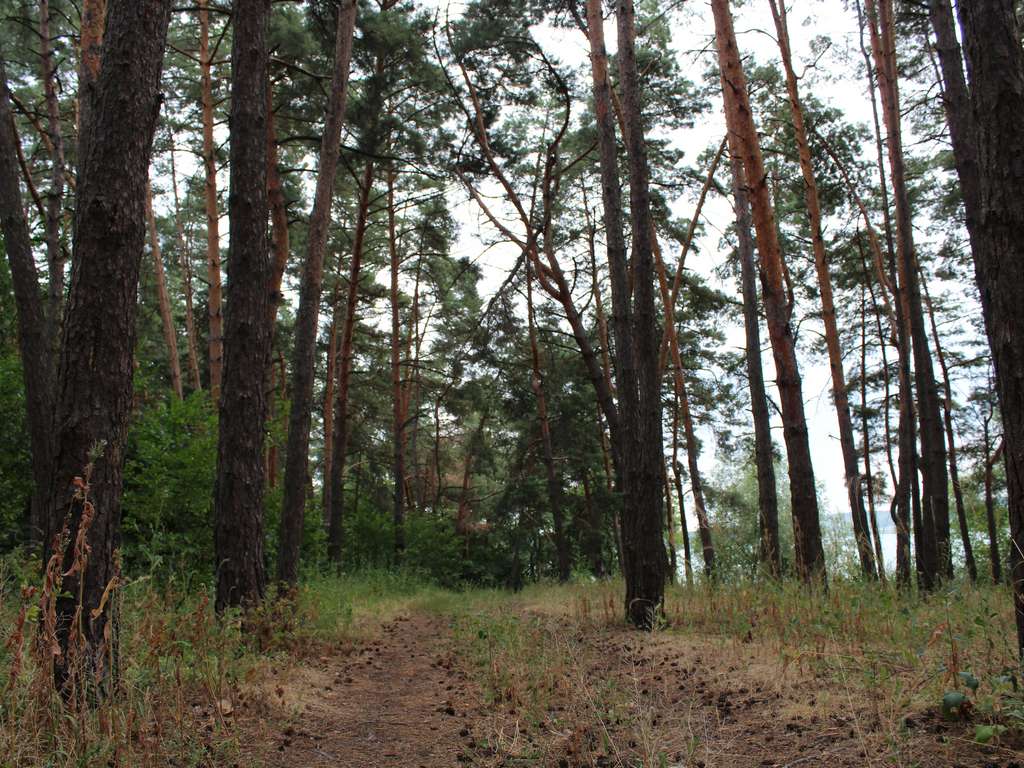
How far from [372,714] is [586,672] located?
1.51 meters

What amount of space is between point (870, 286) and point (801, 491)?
12.5 meters

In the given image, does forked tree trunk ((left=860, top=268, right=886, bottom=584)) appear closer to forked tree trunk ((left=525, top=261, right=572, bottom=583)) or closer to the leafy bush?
forked tree trunk ((left=525, top=261, right=572, bottom=583))

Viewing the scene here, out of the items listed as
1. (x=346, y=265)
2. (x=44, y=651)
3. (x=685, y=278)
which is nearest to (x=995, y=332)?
(x=44, y=651)

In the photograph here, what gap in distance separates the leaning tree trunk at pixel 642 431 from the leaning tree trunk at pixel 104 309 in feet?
16.0

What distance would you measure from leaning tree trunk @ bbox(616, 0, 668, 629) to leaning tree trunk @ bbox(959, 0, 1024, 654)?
4199 mm

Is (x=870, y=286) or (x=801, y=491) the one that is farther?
(x=870, y=286)

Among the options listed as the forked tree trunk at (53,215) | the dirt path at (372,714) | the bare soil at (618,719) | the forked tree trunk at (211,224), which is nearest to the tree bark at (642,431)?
the bare soil at (618,719)

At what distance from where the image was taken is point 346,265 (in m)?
21.8

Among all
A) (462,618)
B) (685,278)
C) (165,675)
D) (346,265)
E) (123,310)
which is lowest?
(462,618)

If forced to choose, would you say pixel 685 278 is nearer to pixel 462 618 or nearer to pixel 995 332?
pixel 462 618

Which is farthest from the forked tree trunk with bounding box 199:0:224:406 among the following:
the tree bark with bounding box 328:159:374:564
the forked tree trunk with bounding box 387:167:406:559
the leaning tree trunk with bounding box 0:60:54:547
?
the forked tree trunk with bounding box 387:167:406:559

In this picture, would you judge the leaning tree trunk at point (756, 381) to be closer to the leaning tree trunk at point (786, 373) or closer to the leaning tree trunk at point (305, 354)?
the leaning tree trunk at point (786, 373)

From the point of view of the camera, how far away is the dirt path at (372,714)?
3.75 m

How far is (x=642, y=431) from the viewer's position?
7.62 metres
